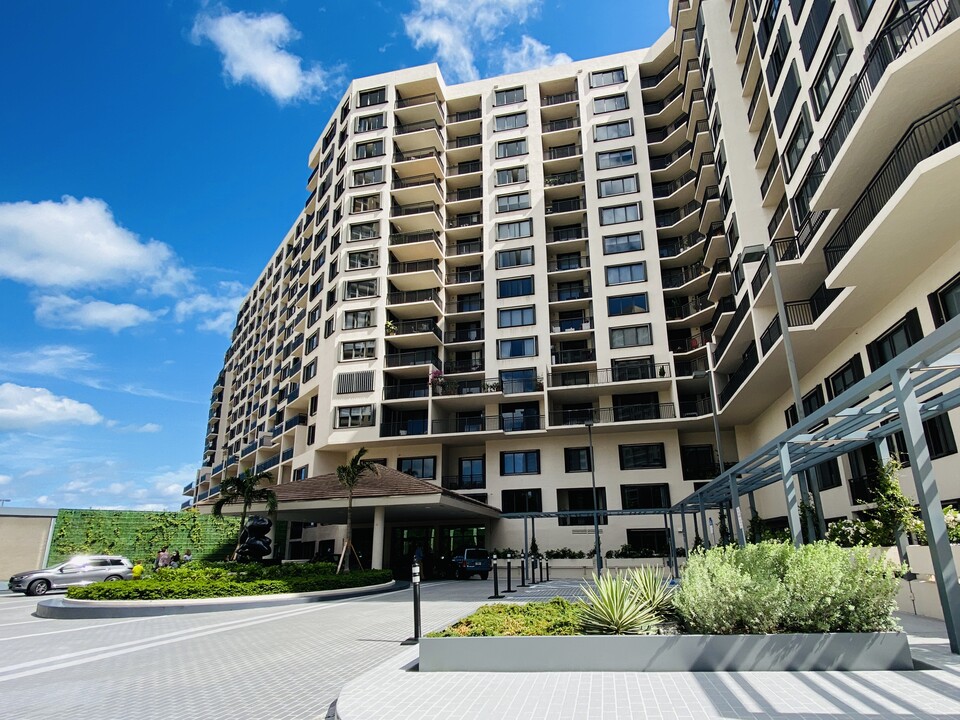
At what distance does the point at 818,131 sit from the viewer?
19953 millimetres

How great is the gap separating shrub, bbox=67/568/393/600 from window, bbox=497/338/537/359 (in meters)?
24.5

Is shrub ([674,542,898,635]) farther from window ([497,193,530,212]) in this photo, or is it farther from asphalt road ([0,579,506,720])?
window ([497,193,530,212])

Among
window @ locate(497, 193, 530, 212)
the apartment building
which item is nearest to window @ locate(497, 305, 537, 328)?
the apartment building

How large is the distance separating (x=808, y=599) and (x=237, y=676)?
814 cm

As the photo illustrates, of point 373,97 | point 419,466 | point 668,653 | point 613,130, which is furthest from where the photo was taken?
point 373,97

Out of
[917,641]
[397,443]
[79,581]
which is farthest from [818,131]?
[79,581]

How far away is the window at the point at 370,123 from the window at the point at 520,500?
104 feet

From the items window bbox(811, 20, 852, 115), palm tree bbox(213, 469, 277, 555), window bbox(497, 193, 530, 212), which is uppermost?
window bbox(497, 193, 530, 212)

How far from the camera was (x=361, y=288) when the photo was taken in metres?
44.7

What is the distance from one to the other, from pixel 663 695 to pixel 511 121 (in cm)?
4942

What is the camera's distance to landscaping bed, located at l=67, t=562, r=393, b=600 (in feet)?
57.7

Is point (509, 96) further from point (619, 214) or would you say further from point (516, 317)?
point (516, 317)

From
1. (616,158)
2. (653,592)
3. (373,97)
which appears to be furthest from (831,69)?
(373,97)

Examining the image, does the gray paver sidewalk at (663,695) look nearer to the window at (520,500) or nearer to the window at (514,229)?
the window at (520,500)
